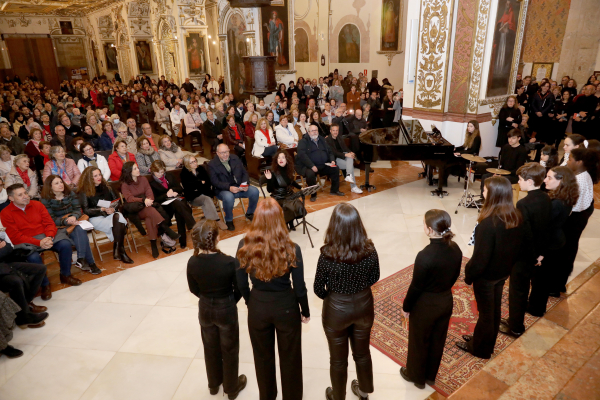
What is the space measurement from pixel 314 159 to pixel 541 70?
10.8 meters

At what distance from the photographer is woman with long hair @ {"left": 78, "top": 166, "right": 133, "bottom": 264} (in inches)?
195

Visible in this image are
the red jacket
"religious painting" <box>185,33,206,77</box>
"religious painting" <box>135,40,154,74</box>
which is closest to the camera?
the red jacket

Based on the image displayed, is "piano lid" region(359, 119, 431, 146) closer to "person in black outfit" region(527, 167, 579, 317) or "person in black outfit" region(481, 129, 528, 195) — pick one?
"person in black outfit" region(481, 129, 528, 195)

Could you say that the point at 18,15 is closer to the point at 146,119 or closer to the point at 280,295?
the point at 146,119

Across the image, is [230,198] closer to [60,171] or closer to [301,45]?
[60,171]

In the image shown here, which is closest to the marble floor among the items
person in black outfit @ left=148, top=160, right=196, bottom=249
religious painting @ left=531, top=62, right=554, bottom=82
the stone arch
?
person in black outfit @ left=148, top=160, right=196, bottom=249

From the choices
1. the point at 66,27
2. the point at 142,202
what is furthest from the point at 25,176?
the point at 66,27

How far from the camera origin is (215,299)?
2561 mm

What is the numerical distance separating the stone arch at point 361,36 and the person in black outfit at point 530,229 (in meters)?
15.2

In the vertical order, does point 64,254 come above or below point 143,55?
below

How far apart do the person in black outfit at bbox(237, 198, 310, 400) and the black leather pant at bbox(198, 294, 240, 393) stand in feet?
0.66

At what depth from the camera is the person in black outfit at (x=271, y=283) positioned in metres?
2.33

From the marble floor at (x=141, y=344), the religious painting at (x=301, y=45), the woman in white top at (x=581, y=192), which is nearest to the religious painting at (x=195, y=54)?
the religious painting at (x=301, y=45)

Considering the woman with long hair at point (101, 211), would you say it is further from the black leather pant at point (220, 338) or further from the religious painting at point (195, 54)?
the religious painting at point (195, 54)
